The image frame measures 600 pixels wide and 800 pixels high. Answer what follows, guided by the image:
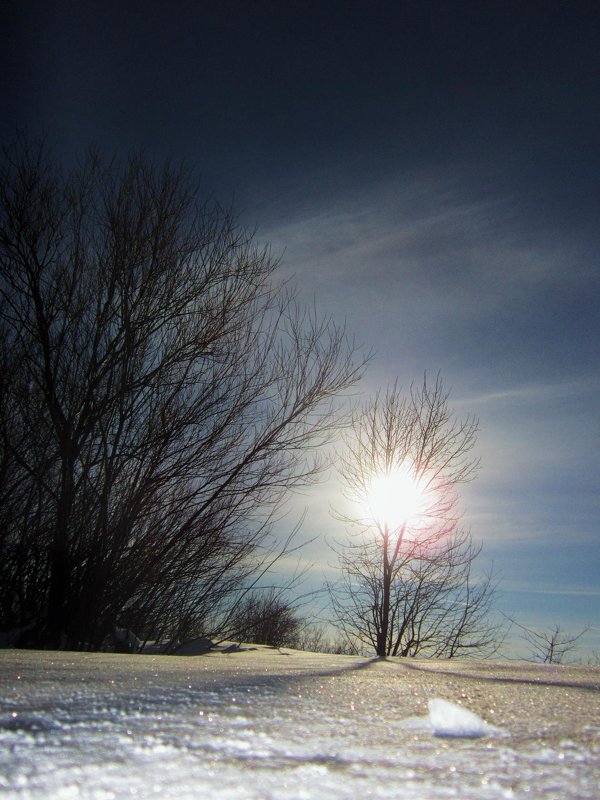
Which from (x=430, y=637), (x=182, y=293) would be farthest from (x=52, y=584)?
(x=430, y=637)

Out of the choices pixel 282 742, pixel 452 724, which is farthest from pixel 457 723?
pixel 282 742

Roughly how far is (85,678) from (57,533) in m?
3.76

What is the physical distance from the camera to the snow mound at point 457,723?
0.75m

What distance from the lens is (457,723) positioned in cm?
80

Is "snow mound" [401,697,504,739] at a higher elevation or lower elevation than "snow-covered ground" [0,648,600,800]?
higher

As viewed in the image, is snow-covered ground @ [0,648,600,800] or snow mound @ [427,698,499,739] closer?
snow-covered ground @ [0,648,600,800]

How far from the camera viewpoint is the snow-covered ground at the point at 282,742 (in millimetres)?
514

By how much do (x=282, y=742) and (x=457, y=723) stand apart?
255 millimetres

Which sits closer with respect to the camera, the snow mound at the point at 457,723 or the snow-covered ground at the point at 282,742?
the snow-covered ground at the point at 282,742

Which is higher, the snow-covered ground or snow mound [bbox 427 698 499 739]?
snow mound [bbox 427 698 499 739]

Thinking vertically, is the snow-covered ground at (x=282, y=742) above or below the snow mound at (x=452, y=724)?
below

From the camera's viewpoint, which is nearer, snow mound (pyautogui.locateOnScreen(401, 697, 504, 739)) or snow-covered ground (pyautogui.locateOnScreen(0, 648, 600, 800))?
snow-covered ground (pyautogui.locateOnScreen(0, 648, 600, 800))

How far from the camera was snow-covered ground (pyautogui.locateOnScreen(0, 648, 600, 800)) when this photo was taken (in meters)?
0.51

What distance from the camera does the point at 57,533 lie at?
464cm
